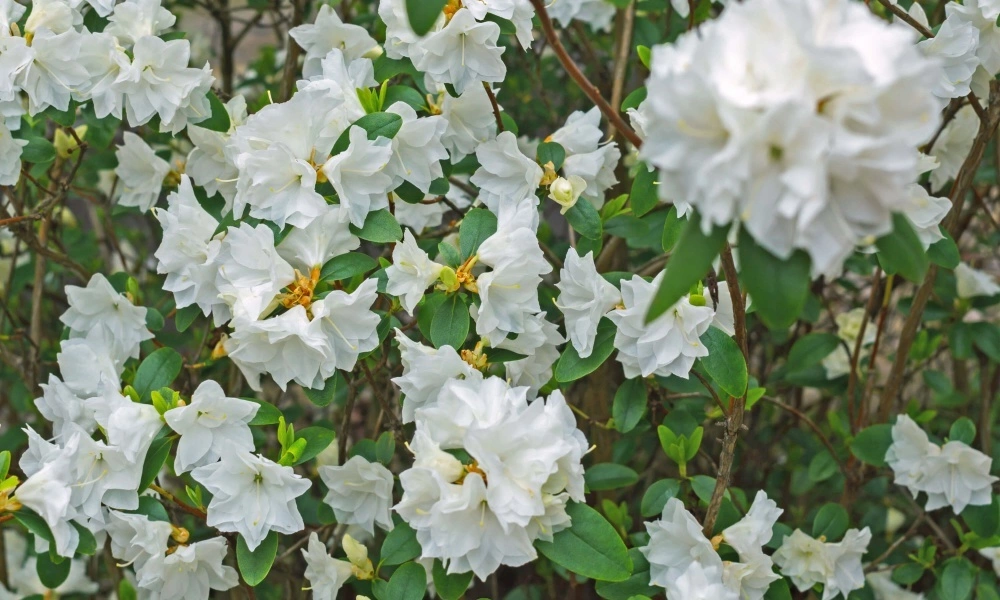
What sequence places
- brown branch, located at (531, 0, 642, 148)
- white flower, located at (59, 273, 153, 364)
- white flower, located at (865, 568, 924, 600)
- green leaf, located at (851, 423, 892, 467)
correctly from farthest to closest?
white flower, located at (865, 568, 924, 600) → green leaf, located at (851, 423, 892, 467) → white flower, located at (59, 273, 153, 364) → brown branch, located at (531, 0, 642, 148)

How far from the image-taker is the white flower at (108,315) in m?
1.56

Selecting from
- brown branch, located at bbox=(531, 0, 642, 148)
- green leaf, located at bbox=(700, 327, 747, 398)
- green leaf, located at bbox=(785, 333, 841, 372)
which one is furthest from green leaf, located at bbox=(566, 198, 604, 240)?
green leaf, located at bbox=(785, 333, 841, 372)

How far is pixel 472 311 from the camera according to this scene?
127 cm

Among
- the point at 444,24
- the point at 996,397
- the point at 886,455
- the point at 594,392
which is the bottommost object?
the point at 996,397

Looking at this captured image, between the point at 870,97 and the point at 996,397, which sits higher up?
the point at 870,97

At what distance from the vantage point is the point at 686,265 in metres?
0.72

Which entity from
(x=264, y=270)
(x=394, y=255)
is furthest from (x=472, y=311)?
(x=264, y=270)

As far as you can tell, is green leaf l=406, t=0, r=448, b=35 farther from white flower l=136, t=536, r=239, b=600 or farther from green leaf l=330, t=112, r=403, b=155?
white flower l=136, t=536, r=239, b=600

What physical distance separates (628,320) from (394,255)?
31 cm

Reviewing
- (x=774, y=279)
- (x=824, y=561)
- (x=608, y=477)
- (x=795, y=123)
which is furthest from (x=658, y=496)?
(x=795, y=123)

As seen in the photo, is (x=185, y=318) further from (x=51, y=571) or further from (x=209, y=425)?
(x=51, y=571)

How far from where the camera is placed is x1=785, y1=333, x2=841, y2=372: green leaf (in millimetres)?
1888

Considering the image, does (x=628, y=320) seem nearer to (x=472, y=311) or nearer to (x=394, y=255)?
(x=472, y=311)

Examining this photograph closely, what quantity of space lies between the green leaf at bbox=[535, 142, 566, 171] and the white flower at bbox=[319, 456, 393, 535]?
51 centimetres
